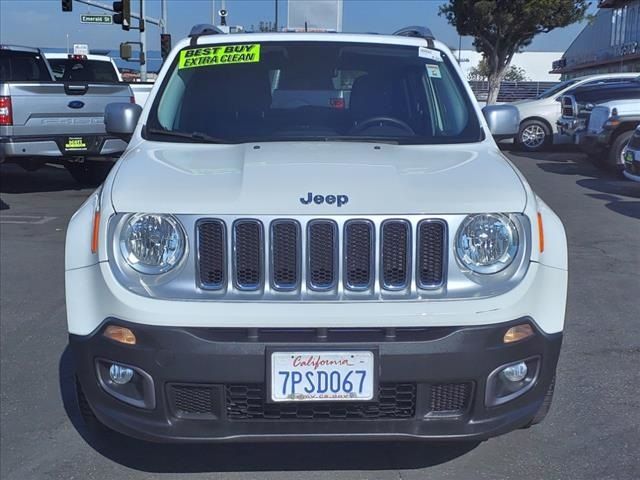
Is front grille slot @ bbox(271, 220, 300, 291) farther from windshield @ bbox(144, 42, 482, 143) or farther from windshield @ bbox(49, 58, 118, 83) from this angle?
windshield @ bbox(49, 58, 118, 83)

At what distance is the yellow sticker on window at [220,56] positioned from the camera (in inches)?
184

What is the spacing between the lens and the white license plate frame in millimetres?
3021

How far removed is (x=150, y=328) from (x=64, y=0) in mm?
24618

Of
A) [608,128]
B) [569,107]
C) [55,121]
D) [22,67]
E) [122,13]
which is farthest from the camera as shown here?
[122,13]

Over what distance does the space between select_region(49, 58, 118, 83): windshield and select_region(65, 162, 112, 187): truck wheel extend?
9.54 ft

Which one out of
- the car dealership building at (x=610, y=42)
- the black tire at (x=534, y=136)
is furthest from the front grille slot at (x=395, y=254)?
the car dealership building at (x=610, y=42)

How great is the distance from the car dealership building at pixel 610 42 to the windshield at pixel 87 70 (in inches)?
1158

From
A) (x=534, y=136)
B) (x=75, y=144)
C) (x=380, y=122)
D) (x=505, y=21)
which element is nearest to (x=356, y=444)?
(x=380, y=122)

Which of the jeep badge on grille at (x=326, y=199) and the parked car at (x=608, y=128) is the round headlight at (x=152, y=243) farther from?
the parked car at (x=608, y=128)

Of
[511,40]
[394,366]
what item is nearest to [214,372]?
[394,366]

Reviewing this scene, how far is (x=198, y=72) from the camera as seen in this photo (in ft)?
15.3

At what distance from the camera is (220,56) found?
4680mm

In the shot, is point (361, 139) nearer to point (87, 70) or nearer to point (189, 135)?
point (189, 135)

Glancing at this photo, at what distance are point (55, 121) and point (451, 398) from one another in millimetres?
9336
